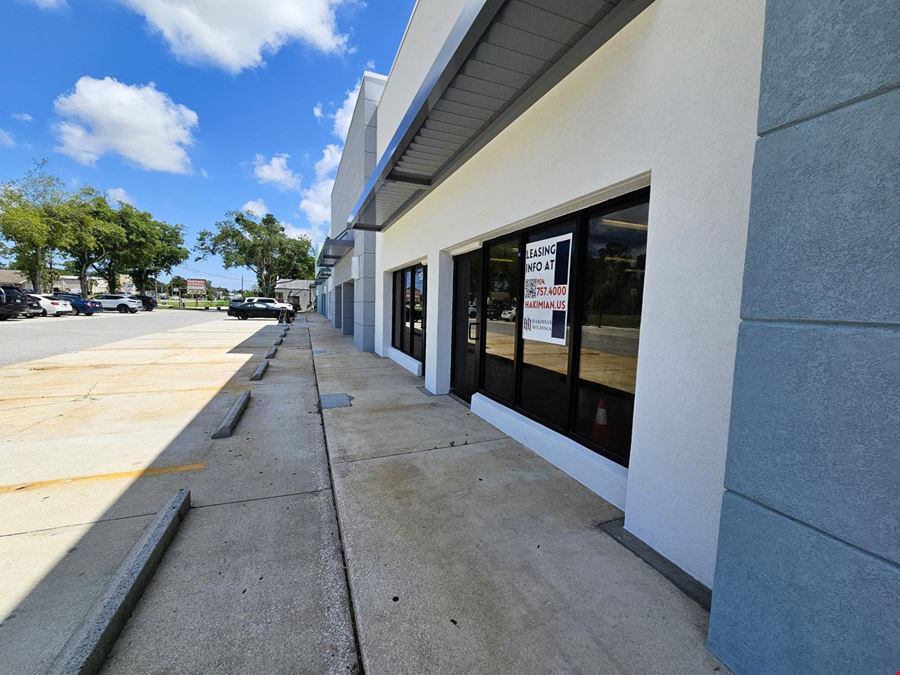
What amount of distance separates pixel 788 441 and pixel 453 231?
206 inches

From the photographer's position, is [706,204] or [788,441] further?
[706,204]

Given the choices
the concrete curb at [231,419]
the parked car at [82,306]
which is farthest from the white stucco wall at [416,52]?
the parked car at [82,306]

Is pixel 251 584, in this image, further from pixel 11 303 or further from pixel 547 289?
pixel 11 303

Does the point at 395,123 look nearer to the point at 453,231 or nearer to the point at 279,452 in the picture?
the point at 453,231

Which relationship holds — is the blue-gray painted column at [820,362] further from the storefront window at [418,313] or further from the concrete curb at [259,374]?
the concrete curb at [259,374]

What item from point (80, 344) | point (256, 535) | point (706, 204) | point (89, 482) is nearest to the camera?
point (706, 204)

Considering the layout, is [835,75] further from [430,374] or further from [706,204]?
[430,374]

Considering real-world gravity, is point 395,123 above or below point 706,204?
above

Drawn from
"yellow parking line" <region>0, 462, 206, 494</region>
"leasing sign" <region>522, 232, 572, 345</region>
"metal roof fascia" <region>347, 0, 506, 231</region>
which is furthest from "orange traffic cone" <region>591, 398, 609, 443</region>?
"yellow parking line" <region>0, 462, 206, 494</region>

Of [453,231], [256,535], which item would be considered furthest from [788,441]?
[453,231]

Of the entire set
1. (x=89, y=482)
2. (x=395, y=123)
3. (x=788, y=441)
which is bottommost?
(x=89, y=482)

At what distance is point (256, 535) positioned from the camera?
299 centimetres

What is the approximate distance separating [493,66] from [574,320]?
7.99ft

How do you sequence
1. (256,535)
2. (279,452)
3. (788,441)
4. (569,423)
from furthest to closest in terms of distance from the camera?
(279,452) → (569,423) → (256,535) → (788,441)
